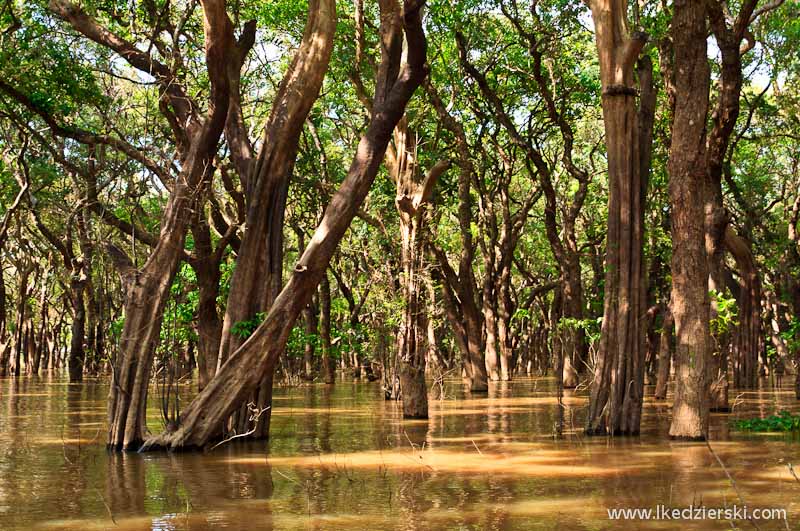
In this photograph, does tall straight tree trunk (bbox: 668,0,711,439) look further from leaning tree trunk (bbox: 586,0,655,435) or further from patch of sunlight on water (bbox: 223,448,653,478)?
patch of sunlight on water (bbox: 223,448,653,478)

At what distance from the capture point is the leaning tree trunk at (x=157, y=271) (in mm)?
12234

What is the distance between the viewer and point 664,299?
35.5 metres

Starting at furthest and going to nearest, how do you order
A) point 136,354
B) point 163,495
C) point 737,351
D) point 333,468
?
point 737,351 < point 136,354 < point 333,468 < point 163,495

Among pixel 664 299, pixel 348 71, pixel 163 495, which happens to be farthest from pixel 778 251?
pixel 163 495

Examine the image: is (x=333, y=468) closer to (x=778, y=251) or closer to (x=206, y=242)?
(x=206, y=242)

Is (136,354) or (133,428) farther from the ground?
(136,354)

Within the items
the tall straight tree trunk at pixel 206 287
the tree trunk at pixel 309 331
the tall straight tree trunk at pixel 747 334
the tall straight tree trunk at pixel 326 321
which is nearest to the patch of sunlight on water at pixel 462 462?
the tall straight tree trunk at pixel 206 287

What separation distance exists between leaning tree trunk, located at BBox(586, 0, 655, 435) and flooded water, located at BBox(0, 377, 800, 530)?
1.64 feet

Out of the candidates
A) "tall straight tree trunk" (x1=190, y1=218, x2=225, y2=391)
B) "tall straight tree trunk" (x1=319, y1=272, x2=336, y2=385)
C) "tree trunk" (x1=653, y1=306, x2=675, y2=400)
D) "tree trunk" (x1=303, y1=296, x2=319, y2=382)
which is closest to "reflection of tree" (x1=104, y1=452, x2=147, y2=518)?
"tall straight tree trunk" (x1=190, y1=218, x2=225, y2=391)

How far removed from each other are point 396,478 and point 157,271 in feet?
14.7

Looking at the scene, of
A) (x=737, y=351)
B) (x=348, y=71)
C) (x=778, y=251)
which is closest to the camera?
(x=348, y=71)

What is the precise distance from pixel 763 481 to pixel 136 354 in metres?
7.45

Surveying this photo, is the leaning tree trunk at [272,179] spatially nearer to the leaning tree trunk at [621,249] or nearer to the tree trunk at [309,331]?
the leaning tree trunk at [621,249]

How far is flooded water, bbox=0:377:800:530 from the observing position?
7.76 m
